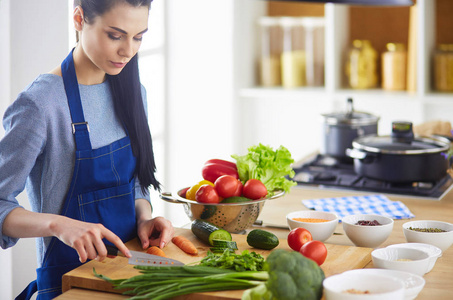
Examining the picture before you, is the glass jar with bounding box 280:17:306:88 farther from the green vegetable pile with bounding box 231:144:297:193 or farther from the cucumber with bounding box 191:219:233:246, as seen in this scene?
the cucumber with bounding box 191:219:233:246

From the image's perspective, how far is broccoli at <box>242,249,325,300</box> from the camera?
1243mm

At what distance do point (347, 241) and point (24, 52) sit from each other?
1.40 meters

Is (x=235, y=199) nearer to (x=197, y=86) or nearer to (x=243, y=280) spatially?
(x=243, y=280)

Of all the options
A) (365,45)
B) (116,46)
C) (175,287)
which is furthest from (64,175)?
(365,45)

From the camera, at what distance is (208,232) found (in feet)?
5.79

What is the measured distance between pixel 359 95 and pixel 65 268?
2985 millimetres

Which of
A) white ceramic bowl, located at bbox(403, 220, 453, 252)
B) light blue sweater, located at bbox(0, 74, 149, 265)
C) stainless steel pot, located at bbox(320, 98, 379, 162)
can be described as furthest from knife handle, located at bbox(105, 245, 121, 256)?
stainless steel pot, located at bbox(320, 98, 379, 162)

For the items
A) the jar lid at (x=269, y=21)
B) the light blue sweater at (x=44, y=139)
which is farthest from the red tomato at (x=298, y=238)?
the jar lid at (x=269, y=21)

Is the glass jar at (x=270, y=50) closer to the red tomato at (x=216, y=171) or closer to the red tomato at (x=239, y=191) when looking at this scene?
the red tomato at (x=216, y=171)

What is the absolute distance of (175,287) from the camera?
1.37 metres

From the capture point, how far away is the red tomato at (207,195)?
1836 mm

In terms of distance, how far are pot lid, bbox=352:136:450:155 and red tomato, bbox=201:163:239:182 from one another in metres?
0.71

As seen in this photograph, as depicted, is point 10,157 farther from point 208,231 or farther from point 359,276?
point 359,276

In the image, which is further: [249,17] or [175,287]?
[249,17]
